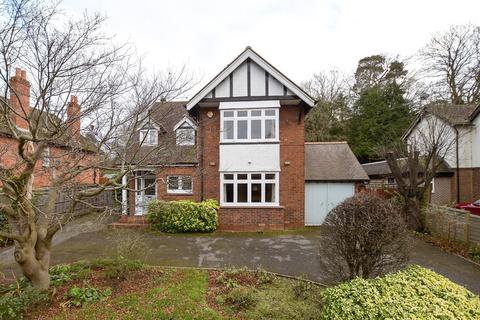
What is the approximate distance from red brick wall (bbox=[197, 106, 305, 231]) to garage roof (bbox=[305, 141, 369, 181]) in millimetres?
1563

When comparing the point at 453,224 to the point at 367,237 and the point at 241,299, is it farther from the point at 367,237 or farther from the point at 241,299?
the point at 241,299

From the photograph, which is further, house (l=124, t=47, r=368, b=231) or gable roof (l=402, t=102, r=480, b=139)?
gable roof (l=402, t=102, r=480, b=139)

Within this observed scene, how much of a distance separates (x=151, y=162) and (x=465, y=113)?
21.6 meters

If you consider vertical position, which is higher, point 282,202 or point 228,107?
point 228,107

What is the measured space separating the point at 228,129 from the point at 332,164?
614cm

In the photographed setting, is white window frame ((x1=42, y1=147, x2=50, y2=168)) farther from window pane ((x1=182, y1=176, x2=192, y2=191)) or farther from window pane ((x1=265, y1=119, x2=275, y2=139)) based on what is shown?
window pane ((x1=265, y1=119, x2=275, y2=139))

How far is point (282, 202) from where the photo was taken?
12562 mm

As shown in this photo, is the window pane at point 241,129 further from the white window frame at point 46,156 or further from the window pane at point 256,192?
the white window frame at point 46,156

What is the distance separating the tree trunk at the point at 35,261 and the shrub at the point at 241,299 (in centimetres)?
393

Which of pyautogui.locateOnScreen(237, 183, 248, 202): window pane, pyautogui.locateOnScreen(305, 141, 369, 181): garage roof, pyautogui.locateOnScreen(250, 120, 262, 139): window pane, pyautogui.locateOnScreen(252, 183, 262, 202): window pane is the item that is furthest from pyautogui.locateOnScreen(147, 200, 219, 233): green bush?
pyautogui.locateOnScreen(305, 141, 369, 181): garage roof

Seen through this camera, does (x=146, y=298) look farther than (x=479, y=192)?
No

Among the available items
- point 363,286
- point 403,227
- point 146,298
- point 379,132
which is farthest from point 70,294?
point 379,132

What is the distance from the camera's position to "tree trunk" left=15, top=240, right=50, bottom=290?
5.22m

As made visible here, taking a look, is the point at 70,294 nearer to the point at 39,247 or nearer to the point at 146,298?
the point at 39,247
